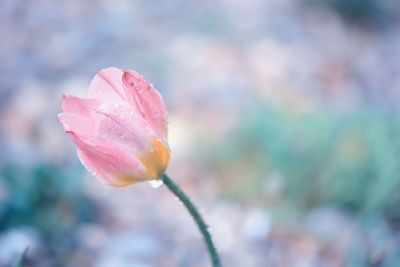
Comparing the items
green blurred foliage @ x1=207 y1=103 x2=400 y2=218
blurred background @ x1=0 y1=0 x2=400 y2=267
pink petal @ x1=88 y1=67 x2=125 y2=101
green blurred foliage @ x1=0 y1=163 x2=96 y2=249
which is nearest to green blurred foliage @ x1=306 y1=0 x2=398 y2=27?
blurred background @ x1=0 y1=0 x2=400 y2=267

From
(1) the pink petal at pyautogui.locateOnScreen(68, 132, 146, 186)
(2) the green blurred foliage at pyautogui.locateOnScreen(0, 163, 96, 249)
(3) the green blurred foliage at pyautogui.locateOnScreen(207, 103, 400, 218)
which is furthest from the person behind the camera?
(3) the green blurred foliage at pyautogui.locateOnScreen(207, 103, 400, 218)

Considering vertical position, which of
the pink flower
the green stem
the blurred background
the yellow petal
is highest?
the pink flower

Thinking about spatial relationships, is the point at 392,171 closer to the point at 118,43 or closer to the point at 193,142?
the point at 193,142

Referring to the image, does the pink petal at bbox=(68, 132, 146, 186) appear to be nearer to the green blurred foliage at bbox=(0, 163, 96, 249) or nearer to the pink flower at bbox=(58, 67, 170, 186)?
the pink flower at bbox=(58, 67, 170, 186)

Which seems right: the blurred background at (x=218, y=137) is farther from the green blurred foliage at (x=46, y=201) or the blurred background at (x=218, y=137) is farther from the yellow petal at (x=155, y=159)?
the yellow petal at (x=155, y=159)

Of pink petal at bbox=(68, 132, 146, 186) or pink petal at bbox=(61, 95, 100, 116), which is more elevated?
pink petal at bbox=(61, 95, 100, 116)

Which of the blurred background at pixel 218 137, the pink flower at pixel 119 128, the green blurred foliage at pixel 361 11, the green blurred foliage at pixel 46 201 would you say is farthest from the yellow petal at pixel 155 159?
the green blurred foliage at pixel 361 11

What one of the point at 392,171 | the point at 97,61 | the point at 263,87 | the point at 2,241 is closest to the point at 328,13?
the point at 263,87

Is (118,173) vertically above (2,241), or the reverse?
(118,173)
